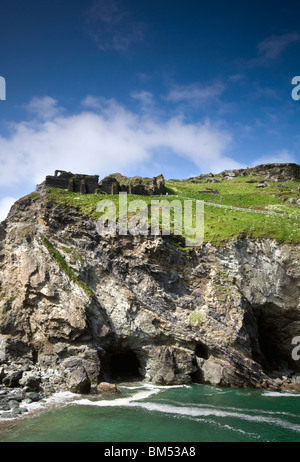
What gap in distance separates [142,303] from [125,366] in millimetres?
9771

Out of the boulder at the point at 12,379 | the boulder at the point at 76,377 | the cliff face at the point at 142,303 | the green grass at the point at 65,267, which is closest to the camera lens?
the boulder at the point at 12,379

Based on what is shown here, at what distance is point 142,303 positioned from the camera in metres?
36.8

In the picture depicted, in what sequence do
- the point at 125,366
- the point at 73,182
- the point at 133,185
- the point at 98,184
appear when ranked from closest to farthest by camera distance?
the point at 125,366, the point at 73,182, the point at 98,184, the point at 133,185

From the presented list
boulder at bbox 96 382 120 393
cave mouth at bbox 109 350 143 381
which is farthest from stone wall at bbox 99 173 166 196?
boulder at bbox 96 382 120 393

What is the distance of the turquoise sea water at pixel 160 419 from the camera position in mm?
17969

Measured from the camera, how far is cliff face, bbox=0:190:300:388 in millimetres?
32906

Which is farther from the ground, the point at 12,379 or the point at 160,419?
the point at 12,379

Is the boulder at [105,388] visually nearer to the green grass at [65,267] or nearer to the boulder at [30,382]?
the boulder at [30,382]

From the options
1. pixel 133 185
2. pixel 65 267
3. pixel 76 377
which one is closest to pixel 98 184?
pixel 133 185

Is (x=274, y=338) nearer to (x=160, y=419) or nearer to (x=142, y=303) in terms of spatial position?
(x=142, y=303)

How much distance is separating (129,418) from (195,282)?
797 inches

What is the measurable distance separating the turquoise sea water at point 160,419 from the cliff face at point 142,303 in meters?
5.17

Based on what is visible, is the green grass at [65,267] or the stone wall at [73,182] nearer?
the green grass at [65,267]

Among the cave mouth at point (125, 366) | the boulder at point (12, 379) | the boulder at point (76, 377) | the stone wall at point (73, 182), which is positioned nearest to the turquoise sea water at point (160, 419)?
the boulder at point (76, 377)
